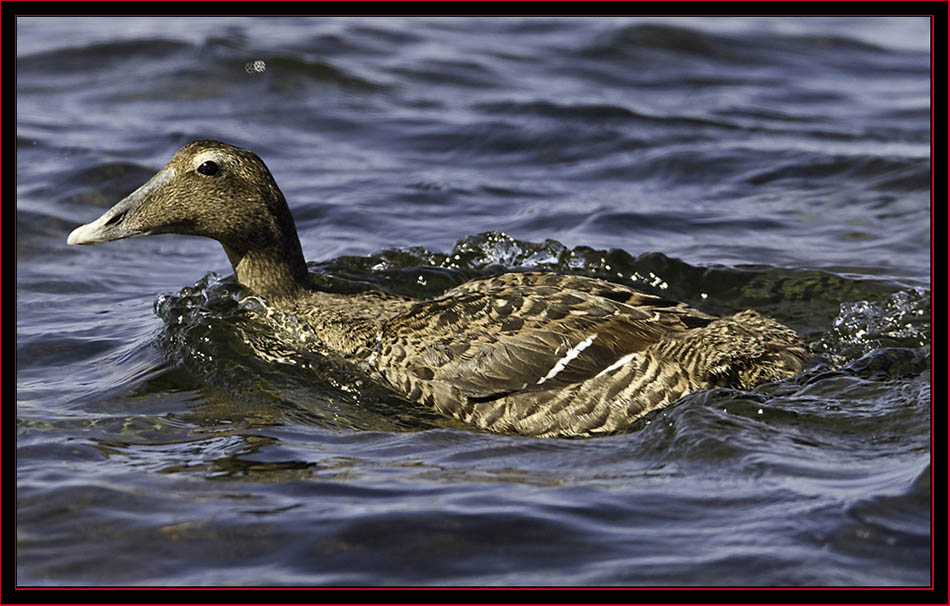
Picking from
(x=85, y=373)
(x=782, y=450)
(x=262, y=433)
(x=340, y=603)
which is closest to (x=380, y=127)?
(x=85, y=373)

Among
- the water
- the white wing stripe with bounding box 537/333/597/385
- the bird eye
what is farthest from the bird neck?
the white wing stripe with bounding box 537/333/597/385

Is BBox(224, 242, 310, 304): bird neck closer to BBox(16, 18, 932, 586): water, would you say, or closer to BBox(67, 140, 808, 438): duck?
BBox(16, 18, 932, 586): water

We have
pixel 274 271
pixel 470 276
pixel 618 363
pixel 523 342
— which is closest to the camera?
pixel 618 363

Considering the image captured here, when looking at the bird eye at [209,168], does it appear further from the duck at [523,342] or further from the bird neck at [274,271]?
the bird neck at [274,271]

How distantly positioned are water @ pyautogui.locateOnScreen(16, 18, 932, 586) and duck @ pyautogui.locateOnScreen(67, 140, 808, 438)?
0.56ft

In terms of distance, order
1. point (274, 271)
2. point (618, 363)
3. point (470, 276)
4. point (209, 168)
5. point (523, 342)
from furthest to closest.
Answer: point (470, 276) < point (274, 271) < point (209, 168) < point (523, 342) < point (618, 363)

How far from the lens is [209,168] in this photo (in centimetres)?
708

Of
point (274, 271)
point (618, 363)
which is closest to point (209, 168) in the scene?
point (274, 271)

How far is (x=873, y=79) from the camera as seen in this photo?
13.7 m

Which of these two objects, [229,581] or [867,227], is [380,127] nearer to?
[867,227]

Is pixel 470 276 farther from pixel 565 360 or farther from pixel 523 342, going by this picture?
pixel 565 360

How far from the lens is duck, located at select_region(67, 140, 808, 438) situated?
6.18m

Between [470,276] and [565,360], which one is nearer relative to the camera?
[565,360]

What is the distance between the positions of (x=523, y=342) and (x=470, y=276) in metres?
2.18
